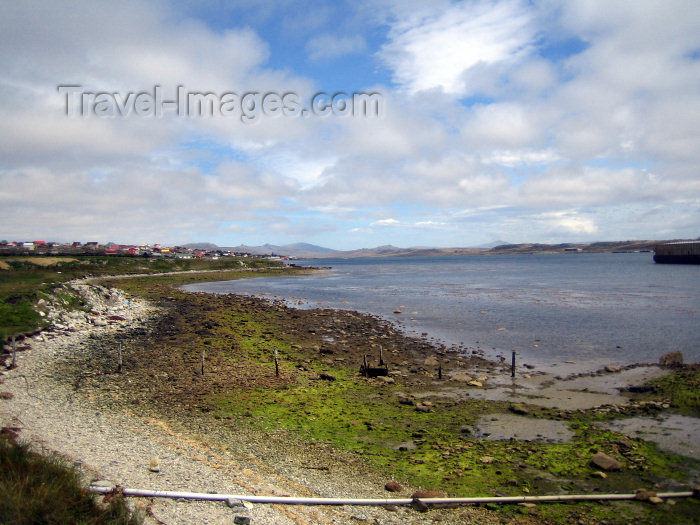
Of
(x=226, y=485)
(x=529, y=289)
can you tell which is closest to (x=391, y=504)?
(x=226, y=485)

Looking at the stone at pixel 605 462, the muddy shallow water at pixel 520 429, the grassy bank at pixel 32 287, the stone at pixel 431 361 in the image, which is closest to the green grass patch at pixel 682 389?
the muddy shallow water at pixel 520 429

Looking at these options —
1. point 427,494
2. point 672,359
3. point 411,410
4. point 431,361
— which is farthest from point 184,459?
point 672,359

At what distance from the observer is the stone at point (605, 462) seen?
13469mm

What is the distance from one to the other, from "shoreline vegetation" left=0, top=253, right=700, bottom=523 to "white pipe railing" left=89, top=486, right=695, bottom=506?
0.23 meters

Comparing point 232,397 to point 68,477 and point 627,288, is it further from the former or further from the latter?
point 627,288

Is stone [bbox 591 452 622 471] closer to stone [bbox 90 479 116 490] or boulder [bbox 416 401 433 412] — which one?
boulder [bbox 416 401 433 412]

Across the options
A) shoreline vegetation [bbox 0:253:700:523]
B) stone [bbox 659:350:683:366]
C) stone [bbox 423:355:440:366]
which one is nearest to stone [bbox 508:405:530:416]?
shoreline vegetation [bbox 0:253:700:523]

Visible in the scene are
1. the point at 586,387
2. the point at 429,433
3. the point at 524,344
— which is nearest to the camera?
the point at 429,433

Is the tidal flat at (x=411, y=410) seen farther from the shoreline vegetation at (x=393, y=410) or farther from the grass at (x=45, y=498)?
the grass at (x=45, y=498)

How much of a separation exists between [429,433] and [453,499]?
499 cm

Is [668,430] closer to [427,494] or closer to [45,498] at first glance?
[427,494]

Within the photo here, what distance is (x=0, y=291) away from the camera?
36.8 metres

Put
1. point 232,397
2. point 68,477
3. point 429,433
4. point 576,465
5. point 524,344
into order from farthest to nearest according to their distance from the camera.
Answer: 1. point 524,344
2. point 232,397
3. point 429,433
4. point 576,465
5. point 68,477

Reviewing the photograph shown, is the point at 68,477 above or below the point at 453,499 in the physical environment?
above
